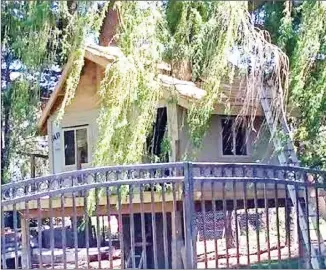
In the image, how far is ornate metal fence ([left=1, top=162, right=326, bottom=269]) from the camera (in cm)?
309

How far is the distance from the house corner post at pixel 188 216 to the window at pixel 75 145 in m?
1.40

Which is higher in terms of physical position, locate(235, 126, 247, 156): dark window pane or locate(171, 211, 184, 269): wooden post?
locate(235, 126, 247, 156): dark window pane

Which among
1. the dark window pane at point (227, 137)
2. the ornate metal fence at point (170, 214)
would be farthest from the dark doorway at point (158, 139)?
the dark window pane at point (227, 137)

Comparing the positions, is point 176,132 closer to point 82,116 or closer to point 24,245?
point 82,116

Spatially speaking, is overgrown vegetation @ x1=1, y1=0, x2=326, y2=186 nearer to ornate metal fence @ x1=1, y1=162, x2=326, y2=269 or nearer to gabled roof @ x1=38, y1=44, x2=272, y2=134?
gabled roof @ x1=38, y1=44, x2=272, y2=134

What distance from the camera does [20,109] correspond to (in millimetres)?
3455

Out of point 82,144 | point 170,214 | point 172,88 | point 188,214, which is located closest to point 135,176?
point 188,214

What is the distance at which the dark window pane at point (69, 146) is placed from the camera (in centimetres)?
464

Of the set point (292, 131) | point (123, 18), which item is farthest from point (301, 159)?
point (123, 18)

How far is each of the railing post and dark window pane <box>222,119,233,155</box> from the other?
2.66ft

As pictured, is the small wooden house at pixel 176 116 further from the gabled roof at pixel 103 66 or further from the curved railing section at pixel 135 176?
the curved railing section at pixel 135 176

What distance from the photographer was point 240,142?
3.94 metres

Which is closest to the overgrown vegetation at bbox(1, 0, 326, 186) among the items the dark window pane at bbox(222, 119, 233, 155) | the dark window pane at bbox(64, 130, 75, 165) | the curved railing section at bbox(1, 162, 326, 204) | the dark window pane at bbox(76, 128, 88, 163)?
the dark window pane at bbox(222, 119, 233, 155)

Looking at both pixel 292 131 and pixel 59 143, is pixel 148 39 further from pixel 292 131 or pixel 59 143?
pixel 59 143
